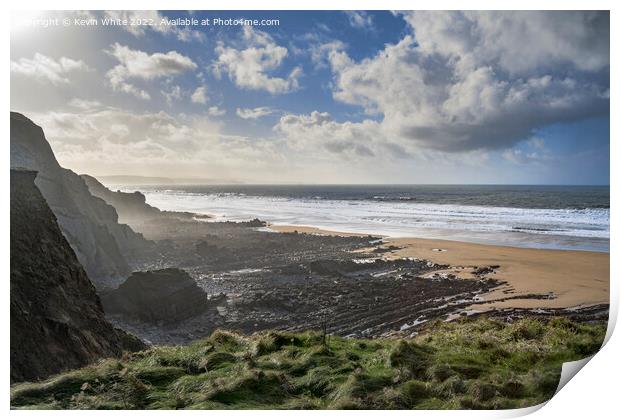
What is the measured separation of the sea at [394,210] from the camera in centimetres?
690

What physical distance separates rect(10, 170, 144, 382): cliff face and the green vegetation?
1.51ft

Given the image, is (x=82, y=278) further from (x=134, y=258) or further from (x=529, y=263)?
(x=529, y=263)

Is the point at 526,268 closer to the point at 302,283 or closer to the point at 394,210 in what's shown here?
A: the point at 394,210

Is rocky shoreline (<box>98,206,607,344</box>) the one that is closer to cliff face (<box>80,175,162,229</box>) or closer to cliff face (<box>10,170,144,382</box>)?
cliff face (<box>80,175,162,229</box>)

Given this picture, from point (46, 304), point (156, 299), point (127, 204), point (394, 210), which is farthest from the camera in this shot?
point (394, 210)

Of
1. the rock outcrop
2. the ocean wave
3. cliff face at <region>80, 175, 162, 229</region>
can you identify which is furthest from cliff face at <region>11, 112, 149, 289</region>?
the ocean wave

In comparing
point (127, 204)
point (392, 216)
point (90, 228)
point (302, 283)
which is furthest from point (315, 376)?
point (90, 228)

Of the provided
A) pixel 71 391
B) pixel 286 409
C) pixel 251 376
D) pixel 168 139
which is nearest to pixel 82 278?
pixel 71 391

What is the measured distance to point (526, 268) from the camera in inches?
267

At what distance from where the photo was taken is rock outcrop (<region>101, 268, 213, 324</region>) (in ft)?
20.6

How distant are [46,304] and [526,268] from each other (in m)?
7.05

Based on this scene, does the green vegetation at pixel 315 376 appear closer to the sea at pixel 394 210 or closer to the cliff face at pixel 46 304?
the cliff face at pixel 46 304

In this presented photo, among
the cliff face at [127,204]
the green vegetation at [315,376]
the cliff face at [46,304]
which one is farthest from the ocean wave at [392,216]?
the green vegetation at [315,376]

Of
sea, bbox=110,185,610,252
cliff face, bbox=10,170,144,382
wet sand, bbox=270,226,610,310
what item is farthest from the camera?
sea, bbox=110,185,610,252
